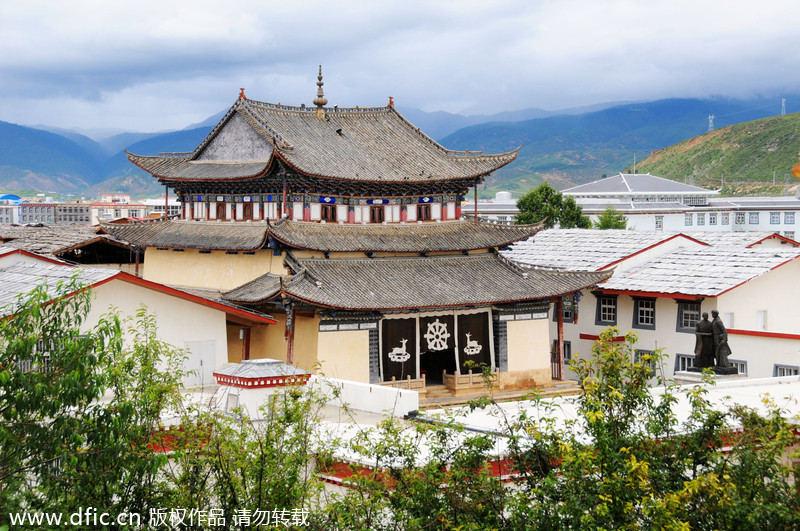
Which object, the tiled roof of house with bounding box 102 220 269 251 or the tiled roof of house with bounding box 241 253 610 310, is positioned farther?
the tiled roof of house with bounding box 102 220 269 251

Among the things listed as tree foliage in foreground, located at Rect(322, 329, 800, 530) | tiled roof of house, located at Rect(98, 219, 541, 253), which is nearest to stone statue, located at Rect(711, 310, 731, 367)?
tiled roof of house, located at Rect(98, 219, 541, 253)

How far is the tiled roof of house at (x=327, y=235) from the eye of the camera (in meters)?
36.7

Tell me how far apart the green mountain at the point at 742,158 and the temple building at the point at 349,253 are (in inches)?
3893

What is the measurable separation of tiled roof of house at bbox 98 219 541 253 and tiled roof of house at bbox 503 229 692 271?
426 centimetres

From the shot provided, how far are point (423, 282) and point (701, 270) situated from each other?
41.3 ft

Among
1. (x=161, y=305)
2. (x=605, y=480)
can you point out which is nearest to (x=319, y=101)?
(x=161, y=305)

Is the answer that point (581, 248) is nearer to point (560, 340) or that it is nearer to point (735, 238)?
point (735, 238)

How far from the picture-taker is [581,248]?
4800 centimetres

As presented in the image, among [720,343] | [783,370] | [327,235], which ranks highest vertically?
[327,235]

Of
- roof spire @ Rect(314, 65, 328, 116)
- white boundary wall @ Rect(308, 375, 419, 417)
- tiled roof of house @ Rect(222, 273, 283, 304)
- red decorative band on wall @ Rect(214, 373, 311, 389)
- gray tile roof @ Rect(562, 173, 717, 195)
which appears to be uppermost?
roof spire @ Rect(314, 65, 328, 116)

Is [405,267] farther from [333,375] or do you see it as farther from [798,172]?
[798,172]

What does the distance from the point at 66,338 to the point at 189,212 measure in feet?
94.9

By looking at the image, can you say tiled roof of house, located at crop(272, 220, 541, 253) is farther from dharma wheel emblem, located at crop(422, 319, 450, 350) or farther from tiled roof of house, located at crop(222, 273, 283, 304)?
dharma wheel emblem, located at crop(422, 319, 450, 350)

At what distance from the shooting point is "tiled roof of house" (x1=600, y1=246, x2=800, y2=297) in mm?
39281
